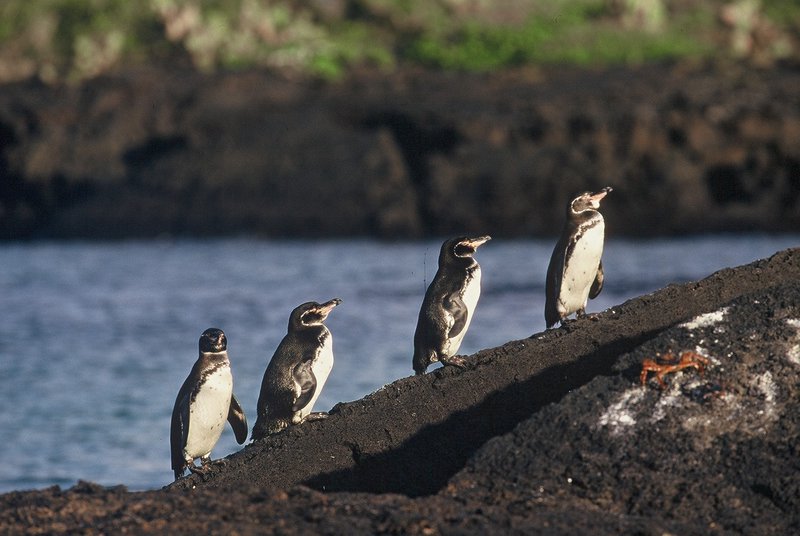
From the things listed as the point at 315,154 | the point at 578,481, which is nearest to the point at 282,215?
the point at 315,154

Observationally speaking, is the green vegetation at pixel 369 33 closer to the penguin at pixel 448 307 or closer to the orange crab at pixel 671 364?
the penguin at pixel 448 307

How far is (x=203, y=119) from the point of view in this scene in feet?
107

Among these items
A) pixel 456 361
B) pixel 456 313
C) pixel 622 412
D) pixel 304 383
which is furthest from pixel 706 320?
pixel 304 383

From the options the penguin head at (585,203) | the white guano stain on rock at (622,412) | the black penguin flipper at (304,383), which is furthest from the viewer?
the penguin head at (585,203)

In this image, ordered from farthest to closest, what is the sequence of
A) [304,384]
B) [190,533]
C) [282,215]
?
[282,215] < [304,384] < [190,533]

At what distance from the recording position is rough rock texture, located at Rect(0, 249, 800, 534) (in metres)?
5.73

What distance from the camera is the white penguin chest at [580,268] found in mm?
8648

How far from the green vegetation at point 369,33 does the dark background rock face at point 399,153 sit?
127 cm

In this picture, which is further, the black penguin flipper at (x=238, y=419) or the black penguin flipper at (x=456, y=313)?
the black penguin flipper at (x=238, y=419)

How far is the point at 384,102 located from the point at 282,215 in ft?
10.2

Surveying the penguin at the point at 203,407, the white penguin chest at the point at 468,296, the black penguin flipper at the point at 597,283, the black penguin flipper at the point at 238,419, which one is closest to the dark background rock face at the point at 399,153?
the black penguin flipper at the point at 597,283

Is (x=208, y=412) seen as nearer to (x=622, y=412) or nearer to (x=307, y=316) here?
(x=307, y=316)

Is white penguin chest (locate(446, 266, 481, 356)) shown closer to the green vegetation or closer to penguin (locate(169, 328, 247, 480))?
penguin (locate(169, 328, 247, 480))

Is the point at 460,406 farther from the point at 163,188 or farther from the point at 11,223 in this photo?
the point at 11,223
